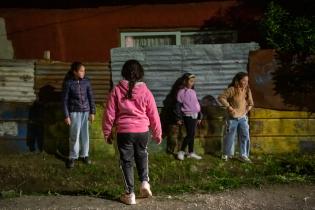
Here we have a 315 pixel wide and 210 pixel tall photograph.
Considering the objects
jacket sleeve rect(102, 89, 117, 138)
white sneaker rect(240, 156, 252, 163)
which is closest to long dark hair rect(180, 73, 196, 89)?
white sneaker rect(240, 156, 252, 163)

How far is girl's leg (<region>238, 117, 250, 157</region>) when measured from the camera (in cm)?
912

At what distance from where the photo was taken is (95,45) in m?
10.7

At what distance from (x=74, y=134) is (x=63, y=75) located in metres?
1.26

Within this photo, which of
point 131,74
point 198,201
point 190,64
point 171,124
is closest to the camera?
point 131,74

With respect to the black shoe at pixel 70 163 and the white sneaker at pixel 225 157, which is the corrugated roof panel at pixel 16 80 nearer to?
the black shoe at pixel 70 163

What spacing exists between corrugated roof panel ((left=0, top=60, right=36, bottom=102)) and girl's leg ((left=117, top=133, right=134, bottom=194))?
3.71m

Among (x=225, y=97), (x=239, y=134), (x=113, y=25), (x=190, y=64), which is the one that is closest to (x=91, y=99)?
(x=190, y=64)

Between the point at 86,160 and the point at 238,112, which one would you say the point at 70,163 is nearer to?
the point at 86,160

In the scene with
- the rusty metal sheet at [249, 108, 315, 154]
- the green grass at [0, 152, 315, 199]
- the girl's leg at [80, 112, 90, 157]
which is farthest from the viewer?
the rusty metal sheet at [249, 108, 315, 154]

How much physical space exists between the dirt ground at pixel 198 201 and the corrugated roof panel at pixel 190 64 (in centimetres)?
295

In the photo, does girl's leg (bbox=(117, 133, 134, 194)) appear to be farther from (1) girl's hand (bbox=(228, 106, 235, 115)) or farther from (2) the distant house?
(2) the distant house

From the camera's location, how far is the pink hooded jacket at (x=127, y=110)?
6.14 meters

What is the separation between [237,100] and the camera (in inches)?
359

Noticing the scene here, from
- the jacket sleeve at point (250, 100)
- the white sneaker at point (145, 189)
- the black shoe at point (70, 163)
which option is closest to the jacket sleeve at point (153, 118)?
the white sneaker at point (145, 189)
